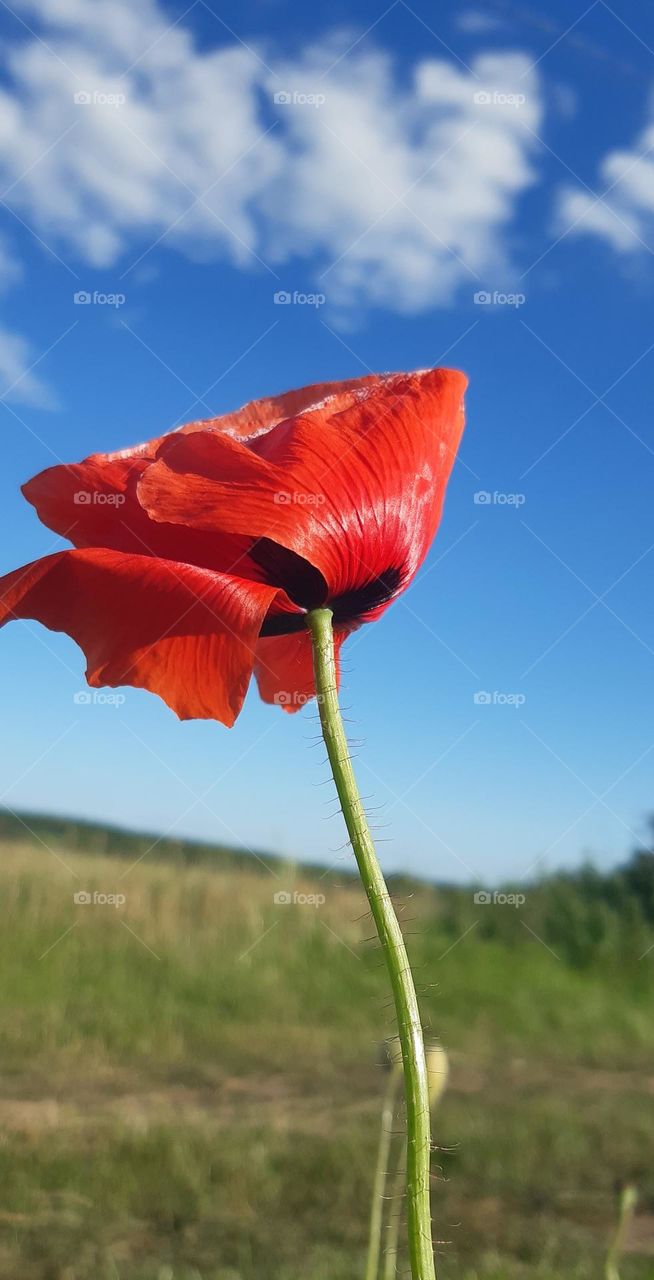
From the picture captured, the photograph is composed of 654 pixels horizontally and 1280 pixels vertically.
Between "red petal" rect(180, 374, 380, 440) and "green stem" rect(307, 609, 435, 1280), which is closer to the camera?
"green stem" rect(307, 609, 435, 1280)

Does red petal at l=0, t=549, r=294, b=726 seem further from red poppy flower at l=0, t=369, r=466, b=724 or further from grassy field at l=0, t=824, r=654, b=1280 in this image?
grassy field at l=0, t=824, r=654, b=1280

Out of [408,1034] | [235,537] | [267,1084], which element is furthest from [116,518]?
[267,1084]

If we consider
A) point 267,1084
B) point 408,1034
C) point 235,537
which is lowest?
point 267,1084

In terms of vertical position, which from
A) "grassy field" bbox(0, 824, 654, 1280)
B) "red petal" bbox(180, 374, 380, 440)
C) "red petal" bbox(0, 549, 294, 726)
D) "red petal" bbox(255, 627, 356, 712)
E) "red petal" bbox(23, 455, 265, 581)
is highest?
"red petal" bbox(180, 374, 380, 440)

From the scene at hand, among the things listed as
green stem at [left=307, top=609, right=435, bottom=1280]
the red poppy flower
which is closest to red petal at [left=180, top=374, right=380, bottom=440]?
the red poppy flower

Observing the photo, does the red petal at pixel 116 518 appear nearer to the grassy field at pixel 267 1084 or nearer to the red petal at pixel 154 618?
the red petal at pixel 154 618

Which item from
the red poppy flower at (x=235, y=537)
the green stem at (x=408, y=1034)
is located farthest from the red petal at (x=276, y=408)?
the green stem at (x=408, y=1034)

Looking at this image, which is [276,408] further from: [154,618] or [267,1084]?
[267,1084]

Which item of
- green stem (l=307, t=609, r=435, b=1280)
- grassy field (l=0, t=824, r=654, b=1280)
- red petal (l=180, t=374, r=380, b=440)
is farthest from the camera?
grassy field (l=0, t=824, r=654, b=1280)
